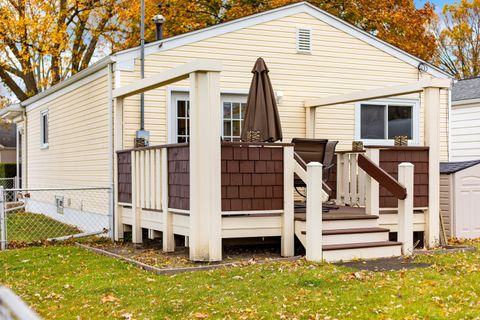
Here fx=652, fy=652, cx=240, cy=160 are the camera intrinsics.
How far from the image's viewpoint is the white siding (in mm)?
16562

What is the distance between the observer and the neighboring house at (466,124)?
652 inches

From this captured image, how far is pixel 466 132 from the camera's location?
16844mm

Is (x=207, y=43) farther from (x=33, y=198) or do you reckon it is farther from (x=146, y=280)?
Result: (x=33, y=198)

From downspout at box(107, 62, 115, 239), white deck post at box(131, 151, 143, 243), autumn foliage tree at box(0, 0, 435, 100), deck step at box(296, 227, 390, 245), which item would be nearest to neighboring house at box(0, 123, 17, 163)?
autumn foliage tree at box(0, 0, 435, 100)

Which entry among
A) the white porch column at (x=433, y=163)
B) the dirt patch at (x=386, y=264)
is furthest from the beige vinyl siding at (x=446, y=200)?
the dirt patch at (x=386, y=264)

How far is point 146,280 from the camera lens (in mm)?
7059

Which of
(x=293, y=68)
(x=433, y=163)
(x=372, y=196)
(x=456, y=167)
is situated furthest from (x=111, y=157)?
(x=456, y=167)

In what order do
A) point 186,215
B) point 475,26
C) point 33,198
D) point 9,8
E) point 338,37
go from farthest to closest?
point 475,26 → point 9,8 → point 33,198 → point 338,37 → point 186,215

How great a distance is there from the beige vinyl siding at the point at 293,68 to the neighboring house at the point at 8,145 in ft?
102

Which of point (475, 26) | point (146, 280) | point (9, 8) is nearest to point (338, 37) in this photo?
point (146, 280)

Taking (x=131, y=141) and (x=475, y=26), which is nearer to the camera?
(x=131, y=141)

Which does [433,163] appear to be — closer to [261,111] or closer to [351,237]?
[351,237]

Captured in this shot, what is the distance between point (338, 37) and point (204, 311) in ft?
27.4

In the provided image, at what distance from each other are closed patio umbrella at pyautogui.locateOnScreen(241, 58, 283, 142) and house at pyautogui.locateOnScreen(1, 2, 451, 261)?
0.59 metres
